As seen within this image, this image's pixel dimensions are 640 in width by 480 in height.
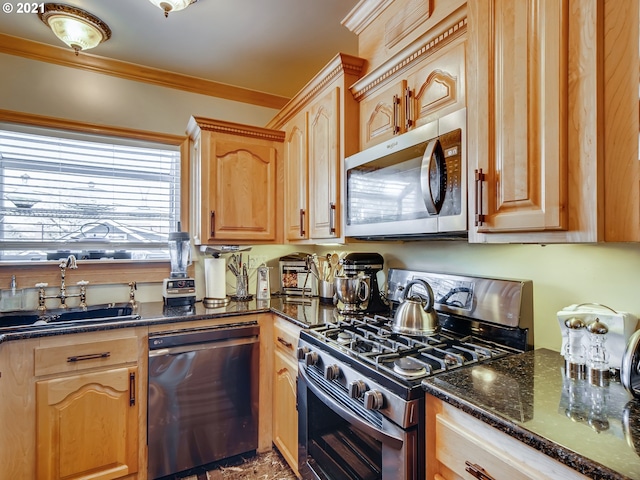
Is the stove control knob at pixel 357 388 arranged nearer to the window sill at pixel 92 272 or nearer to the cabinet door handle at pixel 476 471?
the cabinet door handle at pixel 476 471

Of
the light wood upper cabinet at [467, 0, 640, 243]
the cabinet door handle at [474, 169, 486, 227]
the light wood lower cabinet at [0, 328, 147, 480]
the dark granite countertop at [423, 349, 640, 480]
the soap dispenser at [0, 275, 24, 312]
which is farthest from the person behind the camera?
the soap dispenser at [0, 275, 24, 312]

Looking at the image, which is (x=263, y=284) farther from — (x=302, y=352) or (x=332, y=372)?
(x=332, y=372)

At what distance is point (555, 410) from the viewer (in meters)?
0.83

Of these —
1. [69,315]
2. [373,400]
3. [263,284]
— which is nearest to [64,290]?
[69,315]

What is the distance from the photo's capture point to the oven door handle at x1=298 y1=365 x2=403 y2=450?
1031 millimetres

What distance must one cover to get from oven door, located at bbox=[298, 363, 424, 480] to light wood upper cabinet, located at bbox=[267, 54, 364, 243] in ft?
2.68

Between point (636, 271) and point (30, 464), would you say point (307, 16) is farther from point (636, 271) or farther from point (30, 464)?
point (30, 464)

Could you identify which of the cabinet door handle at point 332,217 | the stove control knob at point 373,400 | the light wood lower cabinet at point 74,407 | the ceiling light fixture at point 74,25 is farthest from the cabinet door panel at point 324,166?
the ceiling light fixture at point 74,25

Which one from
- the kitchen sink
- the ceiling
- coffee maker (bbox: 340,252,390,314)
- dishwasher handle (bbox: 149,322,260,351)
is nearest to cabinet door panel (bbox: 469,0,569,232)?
coffee maker (bbox: 340,252,390,314)

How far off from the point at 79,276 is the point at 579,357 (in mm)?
2617

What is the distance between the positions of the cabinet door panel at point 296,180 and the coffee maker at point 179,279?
719mm

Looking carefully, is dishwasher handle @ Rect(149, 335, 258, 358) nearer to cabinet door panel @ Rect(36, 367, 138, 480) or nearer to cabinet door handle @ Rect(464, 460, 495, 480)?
cabinet door panel @ Rect(36, 367, 138, 480)

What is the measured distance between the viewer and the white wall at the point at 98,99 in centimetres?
213

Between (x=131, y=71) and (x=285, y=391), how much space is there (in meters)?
2.34
